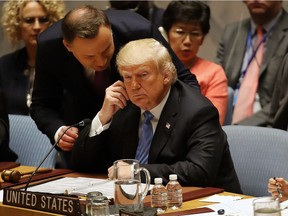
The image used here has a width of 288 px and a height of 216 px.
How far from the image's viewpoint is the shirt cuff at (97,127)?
4.04 m

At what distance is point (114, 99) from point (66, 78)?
2.07 feet

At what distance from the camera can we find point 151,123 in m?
3.93

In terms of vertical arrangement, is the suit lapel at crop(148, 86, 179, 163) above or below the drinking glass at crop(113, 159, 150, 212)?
above

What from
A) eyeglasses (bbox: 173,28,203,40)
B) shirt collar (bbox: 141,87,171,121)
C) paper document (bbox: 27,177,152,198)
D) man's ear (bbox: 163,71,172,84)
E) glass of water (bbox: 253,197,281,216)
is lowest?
paper document (bbox: 27,177,152,198)

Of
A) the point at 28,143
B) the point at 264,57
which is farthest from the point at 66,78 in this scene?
the point at 264,57

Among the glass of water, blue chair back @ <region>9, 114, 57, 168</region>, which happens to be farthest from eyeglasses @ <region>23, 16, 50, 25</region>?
the glass of water

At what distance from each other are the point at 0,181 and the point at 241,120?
236cm

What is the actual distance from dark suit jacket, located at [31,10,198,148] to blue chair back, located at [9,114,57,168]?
0.87 feet

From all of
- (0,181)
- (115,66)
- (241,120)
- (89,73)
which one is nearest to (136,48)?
(115,66)

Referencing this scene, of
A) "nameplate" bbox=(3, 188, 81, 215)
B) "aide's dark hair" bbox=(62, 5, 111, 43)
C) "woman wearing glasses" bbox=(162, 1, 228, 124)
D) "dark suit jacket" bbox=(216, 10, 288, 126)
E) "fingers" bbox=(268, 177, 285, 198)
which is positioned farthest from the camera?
"dark suit jacket" bbox=(216, 10, 288, 126)

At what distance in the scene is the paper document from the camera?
11.6ft

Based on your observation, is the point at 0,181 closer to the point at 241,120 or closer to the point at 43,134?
the point at 43,134

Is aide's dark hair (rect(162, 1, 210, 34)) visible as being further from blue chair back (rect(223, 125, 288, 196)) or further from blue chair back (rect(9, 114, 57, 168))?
blue chair back (rect(223, 125, 288, 196))

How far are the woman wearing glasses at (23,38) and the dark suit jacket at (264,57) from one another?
135cm
